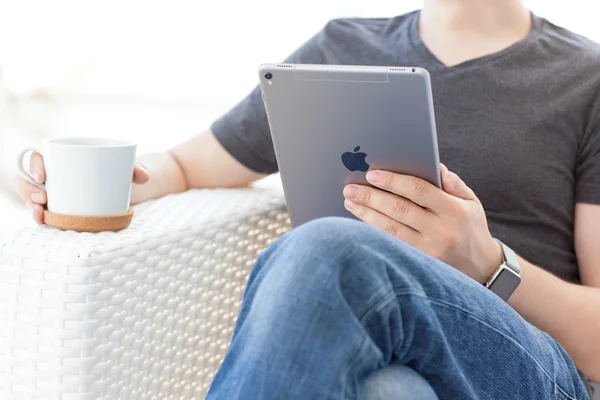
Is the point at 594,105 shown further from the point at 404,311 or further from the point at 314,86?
the point at 404,311

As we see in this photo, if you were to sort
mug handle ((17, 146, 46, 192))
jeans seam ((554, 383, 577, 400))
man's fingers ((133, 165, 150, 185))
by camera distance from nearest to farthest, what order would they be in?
jeans seam ((554, 383, 577, 400)) < mug handle ((17, 146, 46, 192)) < man's fingers ((133, 165, 150, 185))

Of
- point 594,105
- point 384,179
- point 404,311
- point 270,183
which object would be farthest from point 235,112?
point 404,311

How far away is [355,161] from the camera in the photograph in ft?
3.07

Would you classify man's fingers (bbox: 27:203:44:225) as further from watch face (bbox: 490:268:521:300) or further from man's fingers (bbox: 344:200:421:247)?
watch face (bbox: 490:268:521:300)

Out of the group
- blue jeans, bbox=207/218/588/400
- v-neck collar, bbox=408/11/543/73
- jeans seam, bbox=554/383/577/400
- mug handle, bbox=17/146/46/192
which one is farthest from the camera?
v-neck collar, bbox=408/11/543/73

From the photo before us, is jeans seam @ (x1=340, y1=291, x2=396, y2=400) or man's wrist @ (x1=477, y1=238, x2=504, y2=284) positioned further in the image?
man's wrist @ (x1=477, y1=238, x2=504, y2=284)

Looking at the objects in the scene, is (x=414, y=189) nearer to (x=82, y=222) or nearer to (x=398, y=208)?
(x=398, y=208)

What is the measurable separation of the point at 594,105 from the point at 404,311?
559 millimetres

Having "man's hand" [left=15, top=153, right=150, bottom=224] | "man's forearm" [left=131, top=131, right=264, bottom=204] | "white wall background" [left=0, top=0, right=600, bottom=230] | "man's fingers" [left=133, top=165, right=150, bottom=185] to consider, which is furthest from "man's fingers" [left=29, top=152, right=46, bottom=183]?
"white wall background" [left=0, top=0, right=600, bottom=230]

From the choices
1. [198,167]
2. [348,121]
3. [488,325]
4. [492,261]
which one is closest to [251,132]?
[198,167]

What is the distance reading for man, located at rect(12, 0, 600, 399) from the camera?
657mm

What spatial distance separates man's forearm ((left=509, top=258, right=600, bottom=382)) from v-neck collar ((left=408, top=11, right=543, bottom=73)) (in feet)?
1.08

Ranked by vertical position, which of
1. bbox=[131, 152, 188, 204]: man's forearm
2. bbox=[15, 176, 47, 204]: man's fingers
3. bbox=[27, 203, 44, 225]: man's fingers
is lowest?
bbox=[131, 152, 188, 204]: man's forearm

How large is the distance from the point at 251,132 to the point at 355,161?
1.13 ft
